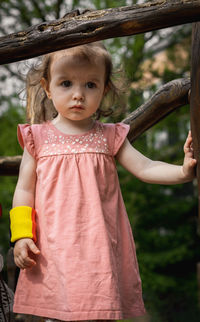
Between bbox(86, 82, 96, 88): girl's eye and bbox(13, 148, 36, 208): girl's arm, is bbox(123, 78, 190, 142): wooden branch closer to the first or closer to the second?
bbox(86, 82, 96, 88): girl's eye

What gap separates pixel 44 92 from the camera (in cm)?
185

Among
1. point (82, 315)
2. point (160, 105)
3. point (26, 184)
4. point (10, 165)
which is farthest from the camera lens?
point (10, 165)

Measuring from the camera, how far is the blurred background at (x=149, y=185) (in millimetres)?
5258

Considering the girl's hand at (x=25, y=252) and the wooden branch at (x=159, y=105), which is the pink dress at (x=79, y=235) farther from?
the wooden branch at (x=159, y=105)

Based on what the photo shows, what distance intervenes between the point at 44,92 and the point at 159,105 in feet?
2.00

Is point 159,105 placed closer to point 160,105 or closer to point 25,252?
point 160,105

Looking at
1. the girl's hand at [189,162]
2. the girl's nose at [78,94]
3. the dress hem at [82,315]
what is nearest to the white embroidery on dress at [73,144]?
the girl's nose at [78,94]

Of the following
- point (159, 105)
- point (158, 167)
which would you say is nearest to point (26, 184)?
point (158, 167)

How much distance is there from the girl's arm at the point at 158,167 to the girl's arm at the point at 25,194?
34 centimetres

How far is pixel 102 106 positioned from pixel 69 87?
43cm

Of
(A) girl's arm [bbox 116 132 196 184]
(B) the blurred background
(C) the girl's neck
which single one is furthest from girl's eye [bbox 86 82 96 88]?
(B) the blurred background

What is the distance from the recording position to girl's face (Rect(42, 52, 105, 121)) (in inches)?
59.5

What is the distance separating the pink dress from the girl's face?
103 mm

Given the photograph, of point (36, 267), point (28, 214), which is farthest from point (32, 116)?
point (36, 267)
